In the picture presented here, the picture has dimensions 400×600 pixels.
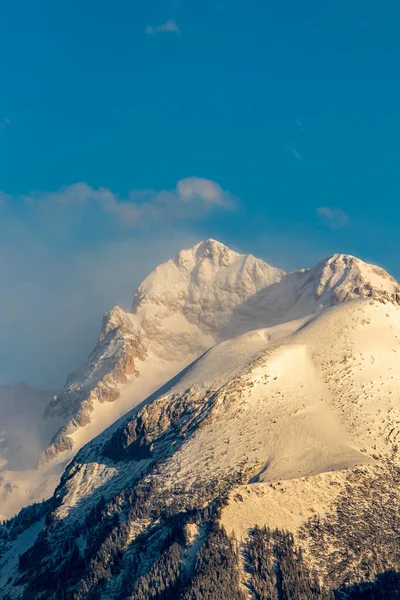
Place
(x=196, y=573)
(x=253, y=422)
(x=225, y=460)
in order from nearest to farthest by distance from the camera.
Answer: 1. (x=196, y=573)
2. (x=225, y=460)
3. (x=253, y=422)

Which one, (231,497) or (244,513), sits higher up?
(231,497)

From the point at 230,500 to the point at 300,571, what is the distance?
23.1m

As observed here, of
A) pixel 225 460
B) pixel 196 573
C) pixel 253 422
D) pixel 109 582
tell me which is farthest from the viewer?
pixel 253 422

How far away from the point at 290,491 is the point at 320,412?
1422 inches

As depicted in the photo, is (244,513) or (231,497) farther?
(231,497)

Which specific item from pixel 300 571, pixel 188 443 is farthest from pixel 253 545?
pixel 188 443

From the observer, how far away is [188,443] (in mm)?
187125

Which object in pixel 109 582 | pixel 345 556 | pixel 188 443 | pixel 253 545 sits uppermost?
pixel 188 443

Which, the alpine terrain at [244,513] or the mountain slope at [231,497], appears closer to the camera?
the alpine terrain at [244,513]

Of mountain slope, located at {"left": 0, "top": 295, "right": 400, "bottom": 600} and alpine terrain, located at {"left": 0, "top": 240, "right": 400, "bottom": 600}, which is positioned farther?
mountain slope, located at {"left": 0, "top": 295, "right": 400, "bottom": 600}

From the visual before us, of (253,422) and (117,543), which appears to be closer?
(117,543)

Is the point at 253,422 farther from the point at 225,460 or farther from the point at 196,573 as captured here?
the point at 196,573

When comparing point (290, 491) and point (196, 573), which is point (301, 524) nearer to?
point (290, 491)

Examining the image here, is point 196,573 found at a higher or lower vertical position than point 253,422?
lower
